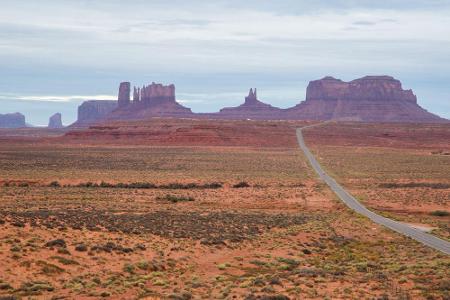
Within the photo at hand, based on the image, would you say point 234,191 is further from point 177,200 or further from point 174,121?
point 174,121

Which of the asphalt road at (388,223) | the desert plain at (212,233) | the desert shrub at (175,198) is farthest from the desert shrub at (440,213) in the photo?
the desert shrub at (175,198)

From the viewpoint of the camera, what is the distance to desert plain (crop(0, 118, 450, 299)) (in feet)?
64.7

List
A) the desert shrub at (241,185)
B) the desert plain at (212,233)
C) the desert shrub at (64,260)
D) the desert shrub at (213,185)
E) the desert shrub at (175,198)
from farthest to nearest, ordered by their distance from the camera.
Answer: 1. the desert shrub at (241,185)
2. the desert shrub at (213,185)
3. the desert shrub at (175,198)
4. the desert shrub at (64,260)
5. the desert plain at (212,233)

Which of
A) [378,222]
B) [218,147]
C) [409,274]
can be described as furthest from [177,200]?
[218,147]

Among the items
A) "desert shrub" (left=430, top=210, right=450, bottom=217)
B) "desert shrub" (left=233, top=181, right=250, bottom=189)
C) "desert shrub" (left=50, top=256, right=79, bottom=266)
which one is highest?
"desert shrub" (left=50, top=256, right=79, bottom=266)

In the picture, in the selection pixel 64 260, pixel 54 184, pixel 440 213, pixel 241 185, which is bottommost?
pixel 440 213

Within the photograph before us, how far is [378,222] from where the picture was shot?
3638cm

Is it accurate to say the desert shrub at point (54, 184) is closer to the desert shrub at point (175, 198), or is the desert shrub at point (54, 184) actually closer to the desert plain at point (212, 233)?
the desert plain at point (212, 233)

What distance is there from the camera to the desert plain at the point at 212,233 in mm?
19734

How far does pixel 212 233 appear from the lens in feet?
98.9

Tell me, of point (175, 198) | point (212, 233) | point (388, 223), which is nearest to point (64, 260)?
point (212, 233)

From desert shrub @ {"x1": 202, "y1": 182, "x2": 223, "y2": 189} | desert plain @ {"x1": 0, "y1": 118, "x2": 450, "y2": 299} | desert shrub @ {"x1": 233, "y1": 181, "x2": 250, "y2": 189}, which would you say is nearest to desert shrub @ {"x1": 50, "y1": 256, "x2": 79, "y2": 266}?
desert plain @ {"x1": 0, "y1": 118, "x2": 450, "y2": 299}

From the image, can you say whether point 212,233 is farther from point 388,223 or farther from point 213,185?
point 213,185

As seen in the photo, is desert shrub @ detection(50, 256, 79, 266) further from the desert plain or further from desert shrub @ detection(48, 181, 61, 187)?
desert shrub @ detection(48, 181, 61, 187)
